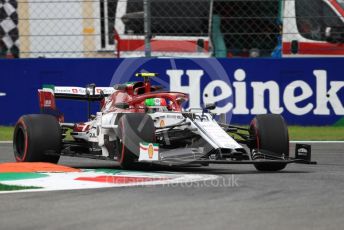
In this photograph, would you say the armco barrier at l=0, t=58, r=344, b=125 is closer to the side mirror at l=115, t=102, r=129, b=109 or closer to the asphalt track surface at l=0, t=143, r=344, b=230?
the side mirror at l=115, t=102, r=129, b=109

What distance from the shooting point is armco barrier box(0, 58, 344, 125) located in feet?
50.7

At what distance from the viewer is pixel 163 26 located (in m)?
18.5

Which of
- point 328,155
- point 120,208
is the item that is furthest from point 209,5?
point 120,208

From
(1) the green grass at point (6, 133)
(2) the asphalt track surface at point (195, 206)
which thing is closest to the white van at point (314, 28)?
(1) the green grass at point (6, 133)

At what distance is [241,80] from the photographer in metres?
15.6

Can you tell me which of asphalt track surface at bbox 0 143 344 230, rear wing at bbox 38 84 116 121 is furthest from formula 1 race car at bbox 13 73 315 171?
asphalt track surface at bbox 0 143 344 230

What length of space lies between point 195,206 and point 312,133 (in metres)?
8.36

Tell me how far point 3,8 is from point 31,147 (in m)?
9.10

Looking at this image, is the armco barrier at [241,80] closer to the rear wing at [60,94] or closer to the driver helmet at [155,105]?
the rear wing at [60,94]

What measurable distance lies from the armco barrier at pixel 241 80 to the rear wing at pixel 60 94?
431 centimetres

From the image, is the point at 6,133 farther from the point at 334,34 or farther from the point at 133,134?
the point at 334,34

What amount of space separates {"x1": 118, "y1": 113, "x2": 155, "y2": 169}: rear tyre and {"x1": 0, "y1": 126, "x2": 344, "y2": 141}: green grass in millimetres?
5386

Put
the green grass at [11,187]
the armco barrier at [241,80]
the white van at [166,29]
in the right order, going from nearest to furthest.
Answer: the green grass at [11,187], the armco barrier at [241,80], the white van at [166,29]

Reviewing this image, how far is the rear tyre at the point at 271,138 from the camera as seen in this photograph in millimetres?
9766
